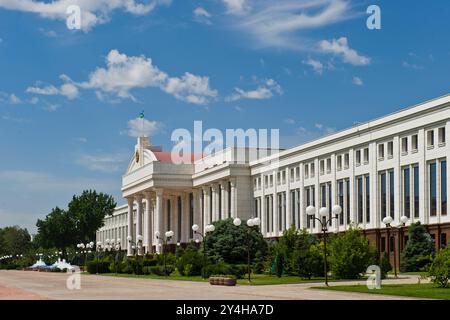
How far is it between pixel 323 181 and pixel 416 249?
20.7 meters

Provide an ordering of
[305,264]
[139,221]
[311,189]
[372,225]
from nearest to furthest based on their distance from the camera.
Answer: [305,264] → [372,225] → [311,189] → [139,221]

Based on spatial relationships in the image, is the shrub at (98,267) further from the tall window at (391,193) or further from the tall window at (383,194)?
the tall window at (391,193)

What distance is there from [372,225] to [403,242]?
5800 mm

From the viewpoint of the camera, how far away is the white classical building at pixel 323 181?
61.8m

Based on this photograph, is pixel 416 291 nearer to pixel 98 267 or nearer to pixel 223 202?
pixel 98 267

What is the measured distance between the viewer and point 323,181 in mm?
78750

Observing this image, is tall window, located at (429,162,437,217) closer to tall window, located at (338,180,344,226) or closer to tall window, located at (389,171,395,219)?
tall window, located at (389,171,395,219)

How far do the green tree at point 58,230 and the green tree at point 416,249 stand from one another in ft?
337

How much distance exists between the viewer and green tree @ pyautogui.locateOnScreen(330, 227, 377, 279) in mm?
45812

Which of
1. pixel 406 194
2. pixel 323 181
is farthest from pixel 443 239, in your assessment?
pixel 323 181

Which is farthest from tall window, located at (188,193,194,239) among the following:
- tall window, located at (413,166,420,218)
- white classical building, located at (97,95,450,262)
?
tall window, located at (413,166,420,218)

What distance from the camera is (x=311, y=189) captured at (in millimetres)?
81312

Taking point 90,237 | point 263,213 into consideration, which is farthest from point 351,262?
point 90,237
